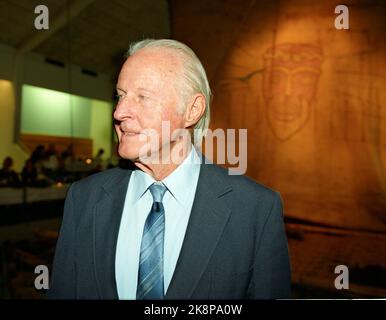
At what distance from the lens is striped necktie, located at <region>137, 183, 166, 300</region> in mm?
1156

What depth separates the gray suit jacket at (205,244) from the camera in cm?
113

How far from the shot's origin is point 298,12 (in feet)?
10.7

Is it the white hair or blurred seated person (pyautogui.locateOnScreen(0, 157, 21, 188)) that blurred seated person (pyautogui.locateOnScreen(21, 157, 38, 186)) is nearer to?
blurred seated person (pyautogui.locateOnScreen(0, 157, 21, 188))

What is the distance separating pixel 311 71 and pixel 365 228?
1664 mm

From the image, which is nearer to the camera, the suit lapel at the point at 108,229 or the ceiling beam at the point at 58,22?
the suit lapel at the point at 108,229

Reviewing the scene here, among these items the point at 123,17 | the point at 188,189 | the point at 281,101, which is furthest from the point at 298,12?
the point at 123,17

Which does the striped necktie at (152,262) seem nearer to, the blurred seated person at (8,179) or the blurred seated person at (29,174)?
the blurred seated person at (8,179)

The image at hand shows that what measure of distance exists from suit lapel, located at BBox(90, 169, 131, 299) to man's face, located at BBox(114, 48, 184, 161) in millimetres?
169

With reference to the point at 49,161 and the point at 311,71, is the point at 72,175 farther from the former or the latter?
the point at 311,71

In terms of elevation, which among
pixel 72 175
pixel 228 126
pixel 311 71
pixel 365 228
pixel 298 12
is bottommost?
pixel 365 228

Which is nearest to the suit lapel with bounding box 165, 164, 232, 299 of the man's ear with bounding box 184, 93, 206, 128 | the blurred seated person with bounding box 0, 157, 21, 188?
the man's ear with bounding box 184, 93, 206, 128

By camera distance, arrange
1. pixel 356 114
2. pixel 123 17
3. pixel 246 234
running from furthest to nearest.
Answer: pixel 123 17 → pixel 356 114 → pixel 246 234

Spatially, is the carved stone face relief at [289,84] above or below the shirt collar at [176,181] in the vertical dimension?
above

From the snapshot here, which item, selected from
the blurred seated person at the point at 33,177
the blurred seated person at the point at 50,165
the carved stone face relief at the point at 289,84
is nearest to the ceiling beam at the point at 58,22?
the blurred seated person at the point at 50,165
